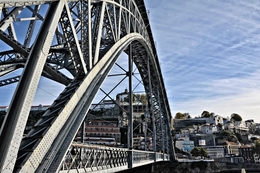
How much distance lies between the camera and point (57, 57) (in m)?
12.4

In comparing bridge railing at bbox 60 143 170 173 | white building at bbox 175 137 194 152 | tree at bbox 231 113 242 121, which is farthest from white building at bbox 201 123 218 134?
bridge railing at bbox 60 143 170 173

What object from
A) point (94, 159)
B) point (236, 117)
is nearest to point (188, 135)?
point (236, 117)

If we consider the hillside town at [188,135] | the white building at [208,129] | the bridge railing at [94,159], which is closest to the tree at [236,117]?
the hillside town at [188,135]

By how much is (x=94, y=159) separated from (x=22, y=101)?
5.36 m

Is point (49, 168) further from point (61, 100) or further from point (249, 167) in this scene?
point (249, 167)

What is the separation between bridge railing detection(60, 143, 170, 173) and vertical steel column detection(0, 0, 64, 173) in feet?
9.64

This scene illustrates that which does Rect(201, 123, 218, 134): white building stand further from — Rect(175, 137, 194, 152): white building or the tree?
the tree

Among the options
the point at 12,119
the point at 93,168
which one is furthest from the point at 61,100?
the point at 93,168

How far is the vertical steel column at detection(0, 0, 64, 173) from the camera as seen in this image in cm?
383

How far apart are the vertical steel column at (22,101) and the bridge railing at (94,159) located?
2940 mm

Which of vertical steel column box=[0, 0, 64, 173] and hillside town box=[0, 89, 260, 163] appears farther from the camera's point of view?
hillside town box=[0, 89, 260, 163]

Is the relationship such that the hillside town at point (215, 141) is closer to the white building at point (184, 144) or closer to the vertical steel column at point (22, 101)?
the white building at point (184, 144)

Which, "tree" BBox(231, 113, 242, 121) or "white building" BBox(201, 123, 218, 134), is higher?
"tree" BBox(231, 113, 242, 121)

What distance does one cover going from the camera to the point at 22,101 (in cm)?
416
